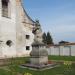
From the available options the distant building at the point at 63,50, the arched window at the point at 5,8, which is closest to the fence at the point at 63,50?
the distant building at the point at 63,50

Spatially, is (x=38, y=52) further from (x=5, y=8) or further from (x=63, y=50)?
(x=63, y=50)

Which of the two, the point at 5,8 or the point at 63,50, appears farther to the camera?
the point at 63,50

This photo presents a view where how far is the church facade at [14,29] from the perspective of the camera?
953 inches

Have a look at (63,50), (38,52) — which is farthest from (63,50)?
(38,52)

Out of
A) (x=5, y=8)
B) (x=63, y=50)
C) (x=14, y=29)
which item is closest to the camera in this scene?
(x=5, y=8)

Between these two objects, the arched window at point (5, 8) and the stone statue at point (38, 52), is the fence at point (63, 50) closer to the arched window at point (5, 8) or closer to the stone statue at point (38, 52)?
the arched window at point (5, 8)

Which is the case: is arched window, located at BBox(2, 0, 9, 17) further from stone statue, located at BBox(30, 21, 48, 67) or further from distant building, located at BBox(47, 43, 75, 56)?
distant building, located at BBox(47, 43, 75, 56)

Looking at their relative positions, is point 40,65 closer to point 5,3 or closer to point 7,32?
point 7,32

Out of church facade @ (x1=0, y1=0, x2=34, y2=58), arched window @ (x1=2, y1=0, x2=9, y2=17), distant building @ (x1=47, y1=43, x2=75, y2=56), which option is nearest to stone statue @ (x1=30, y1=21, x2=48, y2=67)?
church facade @ (x1=0, y1=0, x2=34, y2=58)

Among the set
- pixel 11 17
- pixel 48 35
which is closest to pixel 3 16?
pixel 11 17

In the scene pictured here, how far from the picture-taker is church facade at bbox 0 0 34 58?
Result: 24203mm

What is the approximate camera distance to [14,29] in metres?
25.9

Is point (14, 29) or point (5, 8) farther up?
point (5, 8)

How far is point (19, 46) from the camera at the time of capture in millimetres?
26938
